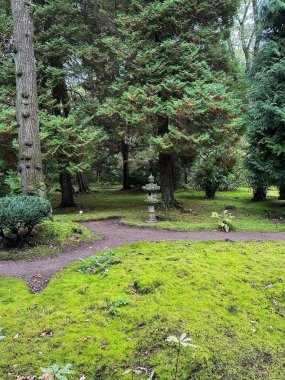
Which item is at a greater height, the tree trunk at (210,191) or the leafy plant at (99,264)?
the tree trunk at (210,191)

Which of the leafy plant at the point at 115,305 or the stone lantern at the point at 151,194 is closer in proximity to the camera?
the leafy plant at the point at 115,305

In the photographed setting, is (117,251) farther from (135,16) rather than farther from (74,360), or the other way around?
(135,16)

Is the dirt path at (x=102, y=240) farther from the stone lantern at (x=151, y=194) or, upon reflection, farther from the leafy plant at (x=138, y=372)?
the leafy plant at (x=138, y=372)

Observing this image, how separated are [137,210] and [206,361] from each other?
27.3 ft

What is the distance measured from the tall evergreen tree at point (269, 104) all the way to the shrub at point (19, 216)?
6.91 metres

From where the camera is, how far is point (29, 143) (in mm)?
6832

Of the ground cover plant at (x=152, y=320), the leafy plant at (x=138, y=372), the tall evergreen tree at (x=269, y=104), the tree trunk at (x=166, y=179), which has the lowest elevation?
the leafy plant at (x=138, y=372)

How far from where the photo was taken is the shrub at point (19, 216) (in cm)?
549

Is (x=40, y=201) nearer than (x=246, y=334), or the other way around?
(x=246, y=334)

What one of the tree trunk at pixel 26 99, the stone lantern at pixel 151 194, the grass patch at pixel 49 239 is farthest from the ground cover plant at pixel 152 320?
the stone lantern at pixel 151 194

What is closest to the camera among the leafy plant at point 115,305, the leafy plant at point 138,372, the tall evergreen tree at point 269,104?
the leafy plant at point 138,372

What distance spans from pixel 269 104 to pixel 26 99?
698cm

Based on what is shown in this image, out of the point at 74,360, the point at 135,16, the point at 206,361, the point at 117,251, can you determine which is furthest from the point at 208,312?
the point at 135,16

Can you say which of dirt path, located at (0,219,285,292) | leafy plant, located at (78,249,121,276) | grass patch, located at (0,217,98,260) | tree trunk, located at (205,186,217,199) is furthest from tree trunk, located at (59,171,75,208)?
leafy plant, located at (78,249,121,276)
